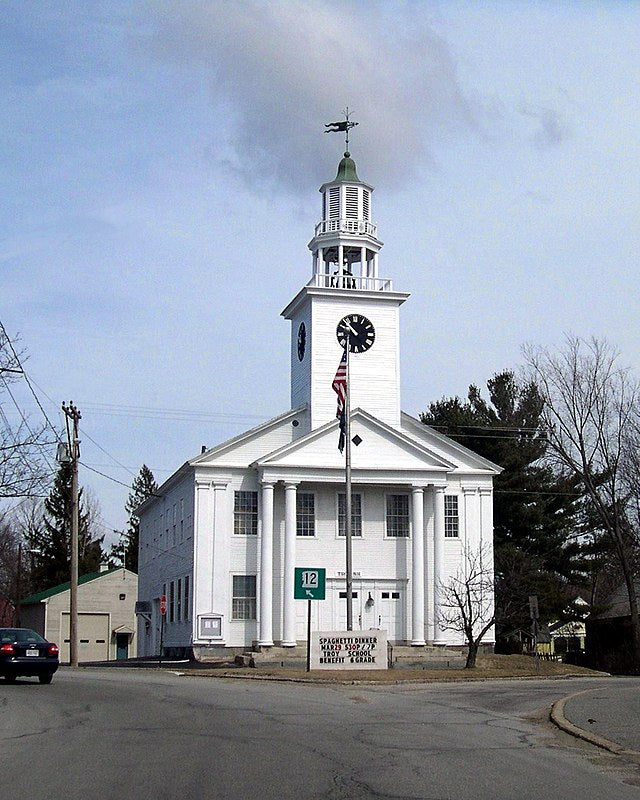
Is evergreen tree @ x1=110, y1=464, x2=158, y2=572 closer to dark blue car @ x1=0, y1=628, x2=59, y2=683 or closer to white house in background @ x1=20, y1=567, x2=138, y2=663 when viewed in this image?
white house in background @ x1=20, y1=567, x2=138, y2=663

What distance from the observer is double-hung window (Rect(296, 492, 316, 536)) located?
45312mm

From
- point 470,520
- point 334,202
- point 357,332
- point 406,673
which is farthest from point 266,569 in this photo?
point 334,202

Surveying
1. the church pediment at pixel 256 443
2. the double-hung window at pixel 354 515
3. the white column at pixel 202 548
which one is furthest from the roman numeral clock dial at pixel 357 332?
the white column at pixel 202 548

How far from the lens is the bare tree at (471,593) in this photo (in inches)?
1738

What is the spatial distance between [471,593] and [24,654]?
21640 millimetres

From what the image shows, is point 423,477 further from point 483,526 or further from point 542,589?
point 542,589

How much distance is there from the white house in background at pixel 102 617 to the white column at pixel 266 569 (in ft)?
110

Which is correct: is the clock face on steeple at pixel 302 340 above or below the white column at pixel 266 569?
above

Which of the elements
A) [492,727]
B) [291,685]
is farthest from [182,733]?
[291,685]

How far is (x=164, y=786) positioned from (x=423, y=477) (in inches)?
1375

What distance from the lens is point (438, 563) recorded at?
45.1 m

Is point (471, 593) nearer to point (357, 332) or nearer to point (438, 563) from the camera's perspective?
point (438, 563)

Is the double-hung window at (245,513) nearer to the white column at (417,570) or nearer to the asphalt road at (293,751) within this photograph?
the white column at (417,570)

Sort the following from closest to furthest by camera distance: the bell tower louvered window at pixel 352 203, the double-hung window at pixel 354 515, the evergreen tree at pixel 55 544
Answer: the double-hung window at pixel 354 515 → the bell tower louvered window at pixel 352 203 → the evergreen tree at pixel 55 544
